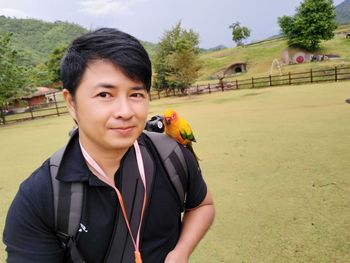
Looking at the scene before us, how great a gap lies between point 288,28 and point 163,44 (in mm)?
13640

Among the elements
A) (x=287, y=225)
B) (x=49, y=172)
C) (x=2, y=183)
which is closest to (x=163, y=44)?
(x=2, y=183)

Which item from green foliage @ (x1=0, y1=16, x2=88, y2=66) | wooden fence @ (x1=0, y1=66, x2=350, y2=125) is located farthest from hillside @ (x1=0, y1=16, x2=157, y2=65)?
wooden fence @ (x1=0, y1=66, x2=350, y2=125)

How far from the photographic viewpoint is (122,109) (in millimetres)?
1039

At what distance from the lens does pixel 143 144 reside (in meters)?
1.23

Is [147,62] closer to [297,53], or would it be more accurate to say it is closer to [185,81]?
[185,81]

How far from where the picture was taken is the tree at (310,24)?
30.1 meters

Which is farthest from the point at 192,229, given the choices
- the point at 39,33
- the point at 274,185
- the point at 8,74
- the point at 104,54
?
the point at 39,33

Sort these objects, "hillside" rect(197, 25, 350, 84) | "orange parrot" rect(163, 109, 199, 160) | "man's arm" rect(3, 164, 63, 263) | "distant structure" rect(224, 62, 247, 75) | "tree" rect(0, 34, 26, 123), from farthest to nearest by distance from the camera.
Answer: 1. "distant structure" rect(224, 62, 247, 75)
2. "hillside" rect(197, 25, 350, 84)
3. "tree" rect(0, 34, 26, 123)
4. "orange parrot" rect(163, 109, 199, 160)
5. "man's arm" rect(3, 164, 63, 263)

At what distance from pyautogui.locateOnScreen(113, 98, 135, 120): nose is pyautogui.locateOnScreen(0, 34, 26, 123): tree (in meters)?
18.6

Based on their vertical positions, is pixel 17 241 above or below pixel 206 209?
above

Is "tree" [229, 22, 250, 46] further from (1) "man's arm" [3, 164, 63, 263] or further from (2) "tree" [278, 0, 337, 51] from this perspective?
(1) "man's arm" [3, 164, 63, 263]

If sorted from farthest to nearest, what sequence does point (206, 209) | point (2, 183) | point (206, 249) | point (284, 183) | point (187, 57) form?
1. point (187, 57)
2. point (2, 183)
3. point (284, 183)
4. point (206, 249)
5. point (206, 209)

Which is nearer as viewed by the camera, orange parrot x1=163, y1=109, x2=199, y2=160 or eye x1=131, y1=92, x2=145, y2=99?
eye x1=131, y1=92, x2=145, y2=99

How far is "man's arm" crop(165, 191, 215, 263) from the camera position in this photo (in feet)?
3.93
